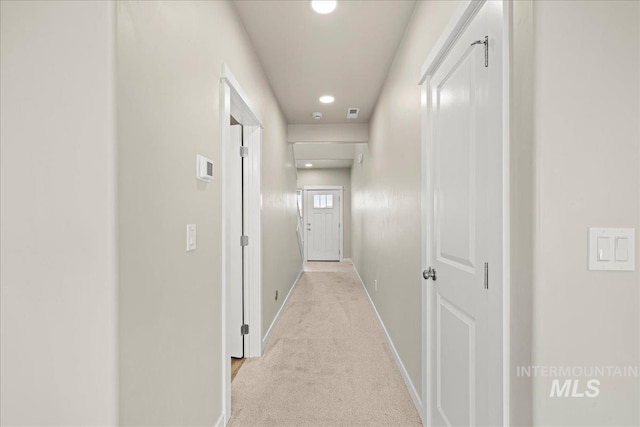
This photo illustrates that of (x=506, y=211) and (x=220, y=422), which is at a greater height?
(x=506, y=211)

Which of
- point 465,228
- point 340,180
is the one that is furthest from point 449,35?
point 340,180

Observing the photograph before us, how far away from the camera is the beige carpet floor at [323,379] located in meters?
1.90

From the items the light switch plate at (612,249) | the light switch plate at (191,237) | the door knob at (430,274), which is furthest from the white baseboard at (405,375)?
the light switch plate at (191,237)

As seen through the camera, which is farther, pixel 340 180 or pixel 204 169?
pixel 340 180

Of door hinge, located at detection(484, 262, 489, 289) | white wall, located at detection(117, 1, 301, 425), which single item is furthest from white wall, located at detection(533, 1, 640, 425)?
white wall, located at detection(117, 1, 301, 425)

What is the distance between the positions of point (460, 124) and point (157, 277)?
1.35m

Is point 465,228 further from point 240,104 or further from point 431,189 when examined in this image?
point 240,104

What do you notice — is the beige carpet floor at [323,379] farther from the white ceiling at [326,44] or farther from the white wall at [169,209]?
the white ceiling at [326,44]

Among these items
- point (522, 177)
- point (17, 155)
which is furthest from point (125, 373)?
point (522, 177)

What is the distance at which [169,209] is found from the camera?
1209mm

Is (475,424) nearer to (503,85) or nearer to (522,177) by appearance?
(522,177)

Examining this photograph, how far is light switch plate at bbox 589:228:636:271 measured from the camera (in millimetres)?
839

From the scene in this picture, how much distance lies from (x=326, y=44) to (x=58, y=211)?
7.28 ft

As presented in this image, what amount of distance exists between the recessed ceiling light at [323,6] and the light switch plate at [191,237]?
159 centimetres
